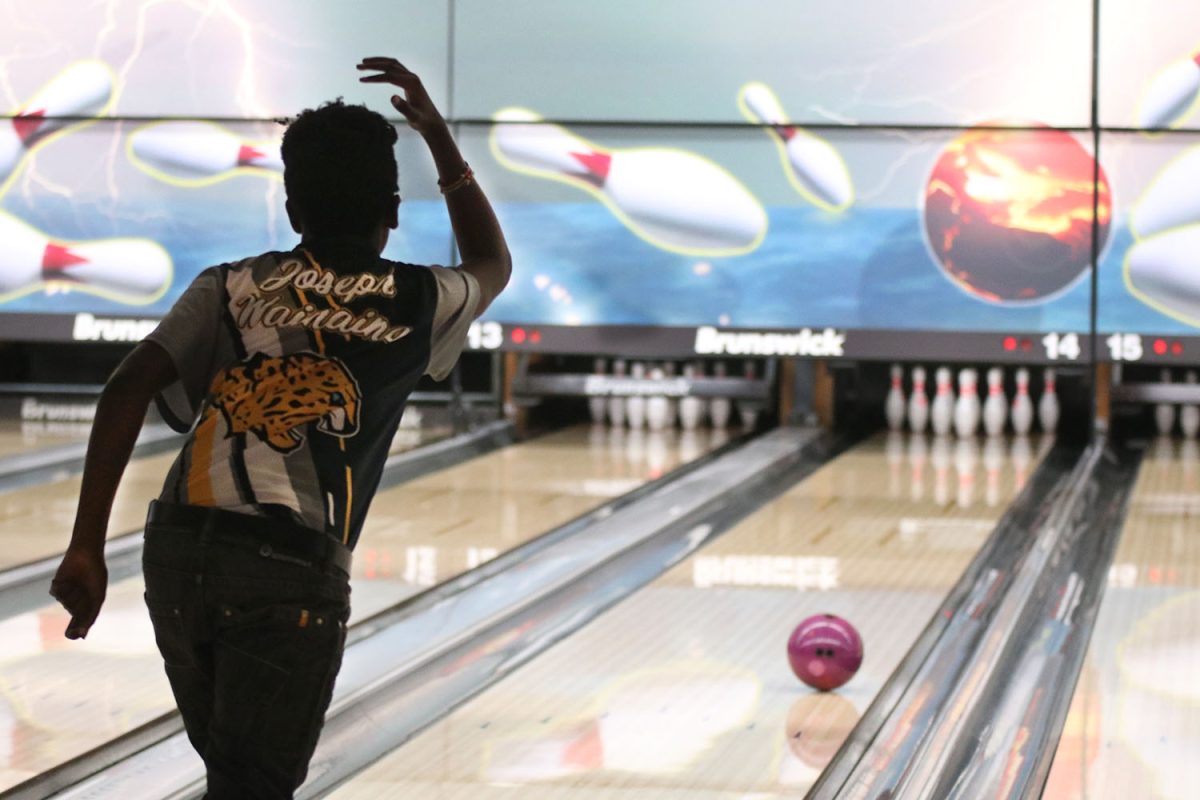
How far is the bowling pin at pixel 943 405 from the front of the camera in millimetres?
5914

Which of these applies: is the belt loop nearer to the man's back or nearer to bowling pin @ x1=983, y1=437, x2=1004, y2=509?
the man's back

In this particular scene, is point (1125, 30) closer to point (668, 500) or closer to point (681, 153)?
point (681, 153)

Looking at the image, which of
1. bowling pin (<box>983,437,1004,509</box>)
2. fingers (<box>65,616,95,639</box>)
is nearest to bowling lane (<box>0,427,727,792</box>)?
bowling pin (<box>983,437,1004,509</box>)

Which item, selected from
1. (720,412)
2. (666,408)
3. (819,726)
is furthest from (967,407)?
(819,726)

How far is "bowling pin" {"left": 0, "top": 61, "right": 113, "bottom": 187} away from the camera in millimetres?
5348

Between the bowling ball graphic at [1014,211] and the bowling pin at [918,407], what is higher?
the bowling ball graphic at [1014,211]

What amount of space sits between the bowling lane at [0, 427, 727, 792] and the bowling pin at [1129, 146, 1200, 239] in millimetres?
1504

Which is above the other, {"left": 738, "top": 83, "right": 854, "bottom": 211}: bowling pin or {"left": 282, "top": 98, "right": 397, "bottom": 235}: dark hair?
{"left": 738, "top": 83, "right": 854, "bottom": 211}: bowling pin

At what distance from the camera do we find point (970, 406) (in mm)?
5902

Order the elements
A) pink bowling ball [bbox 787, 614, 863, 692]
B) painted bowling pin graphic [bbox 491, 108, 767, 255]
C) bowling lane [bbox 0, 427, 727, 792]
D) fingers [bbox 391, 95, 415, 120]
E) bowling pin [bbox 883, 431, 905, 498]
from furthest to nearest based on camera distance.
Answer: painted bowling pin graphic [bbox 491, 108, 767, 255], bowling pin [bbox 883, 431, 905, 498], pink bowling ball [bbox 787, 614, 863, 692], bowling lane [bbox 0, 427, 727, 792], fingers [bbox 391, 95, 415, 120]

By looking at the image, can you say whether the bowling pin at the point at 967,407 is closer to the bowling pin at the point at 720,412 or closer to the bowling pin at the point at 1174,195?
the bowling pin at the point at 720,412

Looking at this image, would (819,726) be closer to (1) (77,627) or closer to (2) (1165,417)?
(1) (77,627)

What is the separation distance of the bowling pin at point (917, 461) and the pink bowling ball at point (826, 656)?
1.96m

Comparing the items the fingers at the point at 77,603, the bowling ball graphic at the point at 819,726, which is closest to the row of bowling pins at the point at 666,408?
the bowling ball graphic at the point at 819,726
